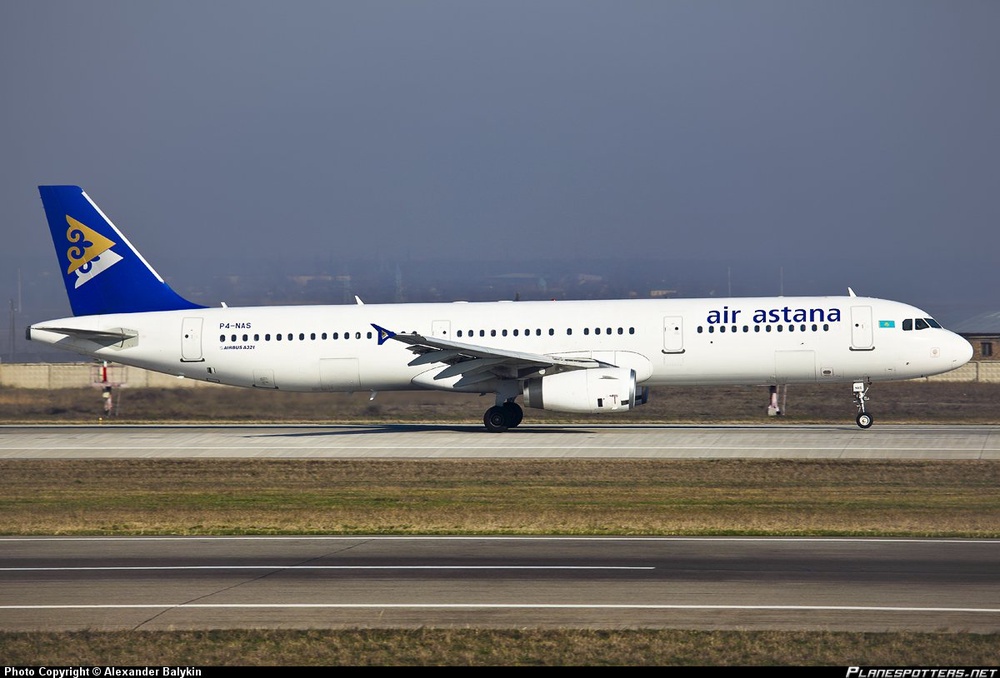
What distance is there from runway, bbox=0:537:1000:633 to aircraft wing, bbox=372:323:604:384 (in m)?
15.1

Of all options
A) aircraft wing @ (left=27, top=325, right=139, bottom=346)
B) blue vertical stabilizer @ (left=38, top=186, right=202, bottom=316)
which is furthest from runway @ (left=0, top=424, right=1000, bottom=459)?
blue vertical stabilizer @ (left=38, top=186, right=202, bottom=316)

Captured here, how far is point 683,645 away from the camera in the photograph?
1230 cm

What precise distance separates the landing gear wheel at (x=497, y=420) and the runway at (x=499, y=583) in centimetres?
1746

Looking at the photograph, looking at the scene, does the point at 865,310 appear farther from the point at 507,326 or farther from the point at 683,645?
the point at 683,645

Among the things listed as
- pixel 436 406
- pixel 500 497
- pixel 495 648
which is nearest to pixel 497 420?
pixel 500 497

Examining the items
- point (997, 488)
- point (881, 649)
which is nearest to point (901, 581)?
point (881, 649)

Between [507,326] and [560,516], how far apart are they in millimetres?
15582

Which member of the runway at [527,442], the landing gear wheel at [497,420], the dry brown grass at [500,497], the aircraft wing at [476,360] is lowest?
the dry brown grass at [500,497]

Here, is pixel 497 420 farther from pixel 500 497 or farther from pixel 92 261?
pixel 92 261

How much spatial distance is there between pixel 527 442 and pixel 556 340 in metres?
4.02

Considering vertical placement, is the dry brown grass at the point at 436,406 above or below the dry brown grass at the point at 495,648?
above

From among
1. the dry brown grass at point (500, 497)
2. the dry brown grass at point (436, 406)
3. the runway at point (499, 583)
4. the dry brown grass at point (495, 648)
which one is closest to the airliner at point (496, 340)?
the dry brown grass at point (436, 406)

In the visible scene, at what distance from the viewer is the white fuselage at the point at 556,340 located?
35406 mm

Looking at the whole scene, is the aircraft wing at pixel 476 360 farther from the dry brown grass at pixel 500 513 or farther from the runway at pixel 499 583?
the runway at pixel 499 583
